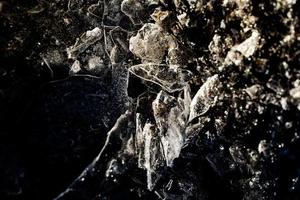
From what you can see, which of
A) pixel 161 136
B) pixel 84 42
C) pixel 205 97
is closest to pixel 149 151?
pixel 161 136

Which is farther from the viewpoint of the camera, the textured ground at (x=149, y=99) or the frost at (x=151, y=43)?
the frost at (x=151, y=43)

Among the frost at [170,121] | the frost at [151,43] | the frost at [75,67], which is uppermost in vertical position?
the frost at [151,43]

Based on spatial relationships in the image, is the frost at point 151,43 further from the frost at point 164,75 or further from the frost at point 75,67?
the frost at point 75,67

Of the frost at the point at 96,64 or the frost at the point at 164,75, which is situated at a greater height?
the frost at the point at 164,75

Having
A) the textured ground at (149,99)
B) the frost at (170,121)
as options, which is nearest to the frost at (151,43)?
the textured ground at (149,99)

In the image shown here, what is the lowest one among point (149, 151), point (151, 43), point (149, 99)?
point (149, 151)

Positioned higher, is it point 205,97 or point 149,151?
point 205,97

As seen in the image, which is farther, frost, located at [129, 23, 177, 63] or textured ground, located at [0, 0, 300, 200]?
frost, located at [129, 23, 177, 63]

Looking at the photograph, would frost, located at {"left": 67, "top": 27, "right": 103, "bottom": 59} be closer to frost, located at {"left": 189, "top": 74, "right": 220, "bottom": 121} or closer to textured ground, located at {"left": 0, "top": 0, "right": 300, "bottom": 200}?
textured ground, located at {"left": 0, "top": 0, "right": 300, "bottom": 200}

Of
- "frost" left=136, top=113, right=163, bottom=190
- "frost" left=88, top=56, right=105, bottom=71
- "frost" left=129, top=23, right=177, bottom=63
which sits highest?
"frost" left=129, top=23, right=177, bottom=63

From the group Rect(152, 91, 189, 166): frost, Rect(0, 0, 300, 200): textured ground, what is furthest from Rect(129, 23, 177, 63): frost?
Rect(152, 91, 189, 166): frost

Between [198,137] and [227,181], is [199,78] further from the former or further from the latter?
[227,181]

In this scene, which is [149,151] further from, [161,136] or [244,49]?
[244,49]

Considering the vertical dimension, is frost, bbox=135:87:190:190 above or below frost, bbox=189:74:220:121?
below
